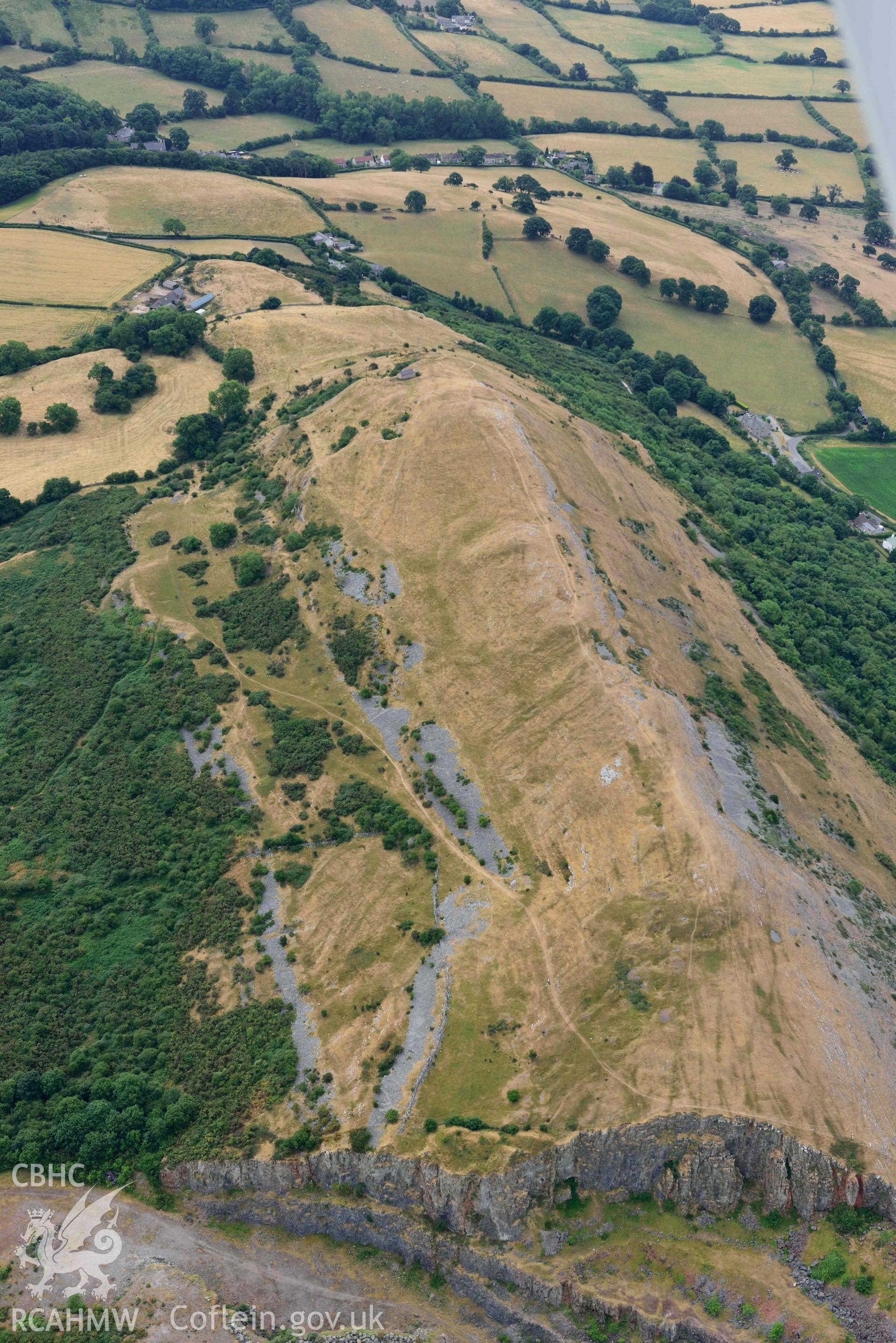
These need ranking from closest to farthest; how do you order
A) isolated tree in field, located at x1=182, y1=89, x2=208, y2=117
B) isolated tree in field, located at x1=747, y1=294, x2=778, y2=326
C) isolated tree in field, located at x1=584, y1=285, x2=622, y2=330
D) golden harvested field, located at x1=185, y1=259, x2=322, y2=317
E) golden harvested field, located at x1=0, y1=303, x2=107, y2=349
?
1. golden harvested field, located at x1=0, y1=303, x2=107, y2=349
2. golden harvested field, located at x1=185, y1=259, x2=322, y2=317
3. isolated tree in field, located at x1=584, y1=285, x2=622, y2=330
4. isolated tree in field, located at x1=747, y1=294, x2=778, y2=326
5. isolated tree in field, located at x1=182, y1=89, x2=208, y2=117

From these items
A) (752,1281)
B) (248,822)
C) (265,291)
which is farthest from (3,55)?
(752,1281)

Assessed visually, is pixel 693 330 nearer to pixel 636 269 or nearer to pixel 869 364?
pixel 636 269

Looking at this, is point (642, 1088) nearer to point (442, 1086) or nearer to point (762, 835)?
point (442, 1086)

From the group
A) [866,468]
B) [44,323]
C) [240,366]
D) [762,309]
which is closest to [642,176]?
[762,309]

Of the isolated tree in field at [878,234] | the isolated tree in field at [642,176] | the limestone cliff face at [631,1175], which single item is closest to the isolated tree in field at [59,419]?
the limestone cliff face at [631,1175]

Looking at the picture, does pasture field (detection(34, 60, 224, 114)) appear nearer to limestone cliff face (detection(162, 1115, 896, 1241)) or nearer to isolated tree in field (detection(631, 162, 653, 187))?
isolated tree in field (detection(631, 162, 653, 187))

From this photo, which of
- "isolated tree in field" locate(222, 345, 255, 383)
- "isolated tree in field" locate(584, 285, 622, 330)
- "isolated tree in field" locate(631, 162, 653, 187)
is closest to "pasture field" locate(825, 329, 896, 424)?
"isolated tree in field" locate(584, 285, 622, 330)
